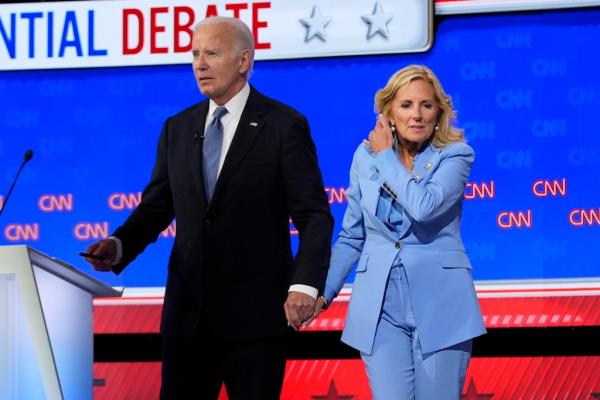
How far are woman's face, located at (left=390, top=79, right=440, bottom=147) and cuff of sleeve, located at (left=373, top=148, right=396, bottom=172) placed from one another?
81mm

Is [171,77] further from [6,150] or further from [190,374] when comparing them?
[190,374]

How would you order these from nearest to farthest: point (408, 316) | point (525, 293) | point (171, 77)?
point (408, 316) → point (525, 293) → point (171, 77)

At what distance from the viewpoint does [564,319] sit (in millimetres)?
4250

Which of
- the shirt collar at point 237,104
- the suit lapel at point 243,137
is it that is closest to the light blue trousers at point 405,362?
the suit lapel at point 243,137

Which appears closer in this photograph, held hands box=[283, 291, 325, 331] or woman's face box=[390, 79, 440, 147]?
held hands box=[283, 291, 325, 331]

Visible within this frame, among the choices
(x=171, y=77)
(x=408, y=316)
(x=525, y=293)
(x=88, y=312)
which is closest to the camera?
(x=408, y=316)

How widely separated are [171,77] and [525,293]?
5.59 feet

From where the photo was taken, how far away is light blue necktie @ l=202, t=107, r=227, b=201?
9.65ft

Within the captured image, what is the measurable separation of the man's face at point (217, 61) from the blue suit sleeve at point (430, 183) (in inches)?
18.7

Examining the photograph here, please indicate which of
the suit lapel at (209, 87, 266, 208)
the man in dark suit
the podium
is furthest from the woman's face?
the podium

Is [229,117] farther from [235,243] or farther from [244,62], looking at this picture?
[235,243]

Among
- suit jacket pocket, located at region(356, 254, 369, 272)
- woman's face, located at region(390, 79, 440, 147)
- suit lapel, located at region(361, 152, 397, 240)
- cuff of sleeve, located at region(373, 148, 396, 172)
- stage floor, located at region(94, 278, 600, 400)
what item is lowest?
stage floor, located at region(94, 278, 600, 400)

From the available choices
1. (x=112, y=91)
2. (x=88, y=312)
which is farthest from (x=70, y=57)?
(x=88, y=312)

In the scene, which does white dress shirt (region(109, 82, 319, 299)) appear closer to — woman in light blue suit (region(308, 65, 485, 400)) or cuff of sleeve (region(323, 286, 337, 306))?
woman in light blue suit (region(308, 65, 485, 400))
